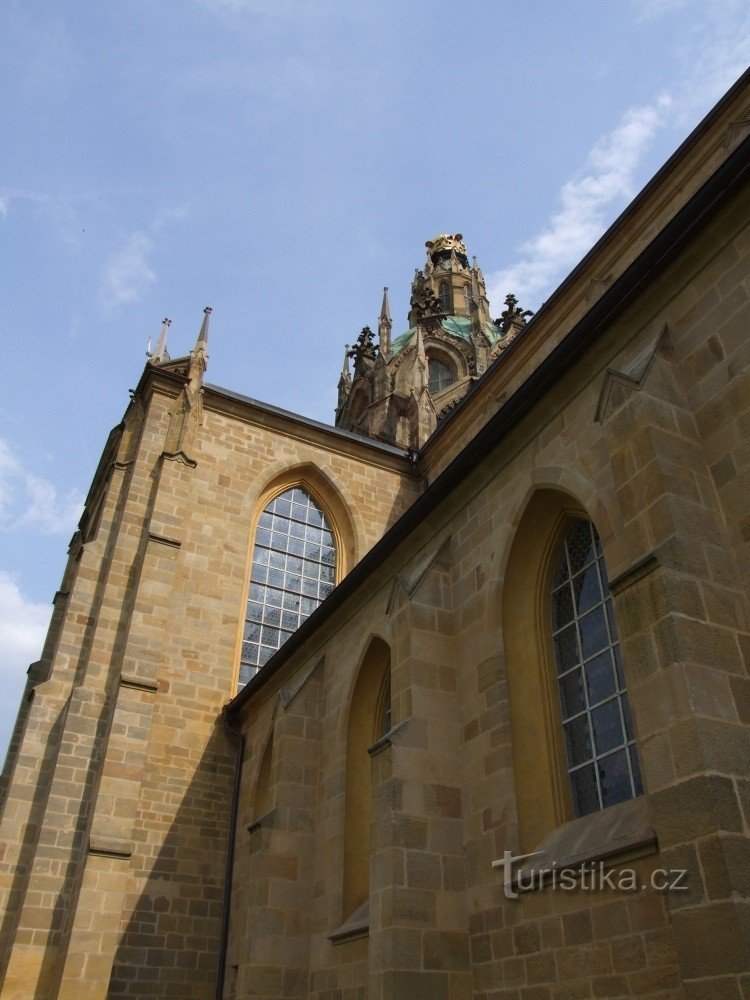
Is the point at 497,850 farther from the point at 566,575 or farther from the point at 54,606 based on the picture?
the point at 54,606

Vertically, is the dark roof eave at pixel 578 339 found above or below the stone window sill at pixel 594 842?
above

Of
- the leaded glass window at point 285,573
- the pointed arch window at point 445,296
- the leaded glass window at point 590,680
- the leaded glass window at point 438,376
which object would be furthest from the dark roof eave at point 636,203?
the pointed arch window at point 445,296

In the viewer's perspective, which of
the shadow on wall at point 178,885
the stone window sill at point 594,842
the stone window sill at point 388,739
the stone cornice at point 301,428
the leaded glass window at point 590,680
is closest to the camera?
the stone window sill at point 594,842

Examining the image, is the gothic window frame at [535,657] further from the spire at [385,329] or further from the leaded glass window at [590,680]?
the spire at [385,329]

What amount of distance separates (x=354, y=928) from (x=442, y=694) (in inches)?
99.0

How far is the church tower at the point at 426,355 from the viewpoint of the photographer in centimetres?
2706

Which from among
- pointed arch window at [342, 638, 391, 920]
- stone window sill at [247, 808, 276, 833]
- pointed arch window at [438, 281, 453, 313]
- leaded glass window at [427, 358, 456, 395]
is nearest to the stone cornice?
pointed arch window at [342, 638, 391, 920]

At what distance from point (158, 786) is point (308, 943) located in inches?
147

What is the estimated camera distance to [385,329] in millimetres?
36000

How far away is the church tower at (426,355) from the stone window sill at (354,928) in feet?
45.1

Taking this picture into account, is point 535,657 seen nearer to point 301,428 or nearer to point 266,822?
point 266,822

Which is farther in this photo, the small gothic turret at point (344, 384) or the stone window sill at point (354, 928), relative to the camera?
the small gothic turret at point (344, 384)

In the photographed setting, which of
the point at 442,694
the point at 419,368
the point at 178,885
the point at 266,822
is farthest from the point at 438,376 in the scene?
the point at 442,694

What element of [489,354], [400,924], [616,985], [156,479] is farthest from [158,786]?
[489,354]
